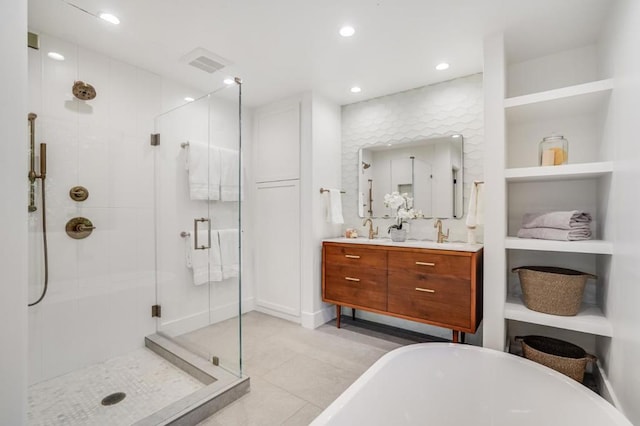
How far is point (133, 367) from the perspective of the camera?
2.24m

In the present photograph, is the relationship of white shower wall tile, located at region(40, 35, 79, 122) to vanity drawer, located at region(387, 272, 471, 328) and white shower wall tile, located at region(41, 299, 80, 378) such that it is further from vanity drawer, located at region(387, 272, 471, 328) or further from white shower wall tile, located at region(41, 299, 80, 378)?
vanity drawer, located at region(387, 272, 471, 328)

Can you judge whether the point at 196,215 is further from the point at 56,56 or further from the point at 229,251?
the point at 56,56

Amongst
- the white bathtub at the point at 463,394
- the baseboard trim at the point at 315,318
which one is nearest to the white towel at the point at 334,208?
the baseboard trim at the point at 315,318

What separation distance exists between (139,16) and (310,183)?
1820 millimetres

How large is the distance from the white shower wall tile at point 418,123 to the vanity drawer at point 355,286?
0.65 m

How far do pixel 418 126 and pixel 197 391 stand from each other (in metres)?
2.81

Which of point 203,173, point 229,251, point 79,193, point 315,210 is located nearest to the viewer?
point 79,193

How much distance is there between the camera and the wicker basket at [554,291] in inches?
74.3

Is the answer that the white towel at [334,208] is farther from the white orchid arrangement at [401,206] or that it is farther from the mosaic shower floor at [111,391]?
the mosaic shower floor at [111,391]

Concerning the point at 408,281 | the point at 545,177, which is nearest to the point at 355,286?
the point at 408,281

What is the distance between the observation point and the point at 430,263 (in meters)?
2.35

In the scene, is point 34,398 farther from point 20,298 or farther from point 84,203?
point 20,298

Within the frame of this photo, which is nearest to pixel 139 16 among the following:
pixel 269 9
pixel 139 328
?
pixel 269 9

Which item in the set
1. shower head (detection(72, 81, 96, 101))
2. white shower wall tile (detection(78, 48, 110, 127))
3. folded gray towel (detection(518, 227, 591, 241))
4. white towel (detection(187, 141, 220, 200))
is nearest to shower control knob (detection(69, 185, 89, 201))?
white shower wall tile (detection(78, 48, 110, 127))
